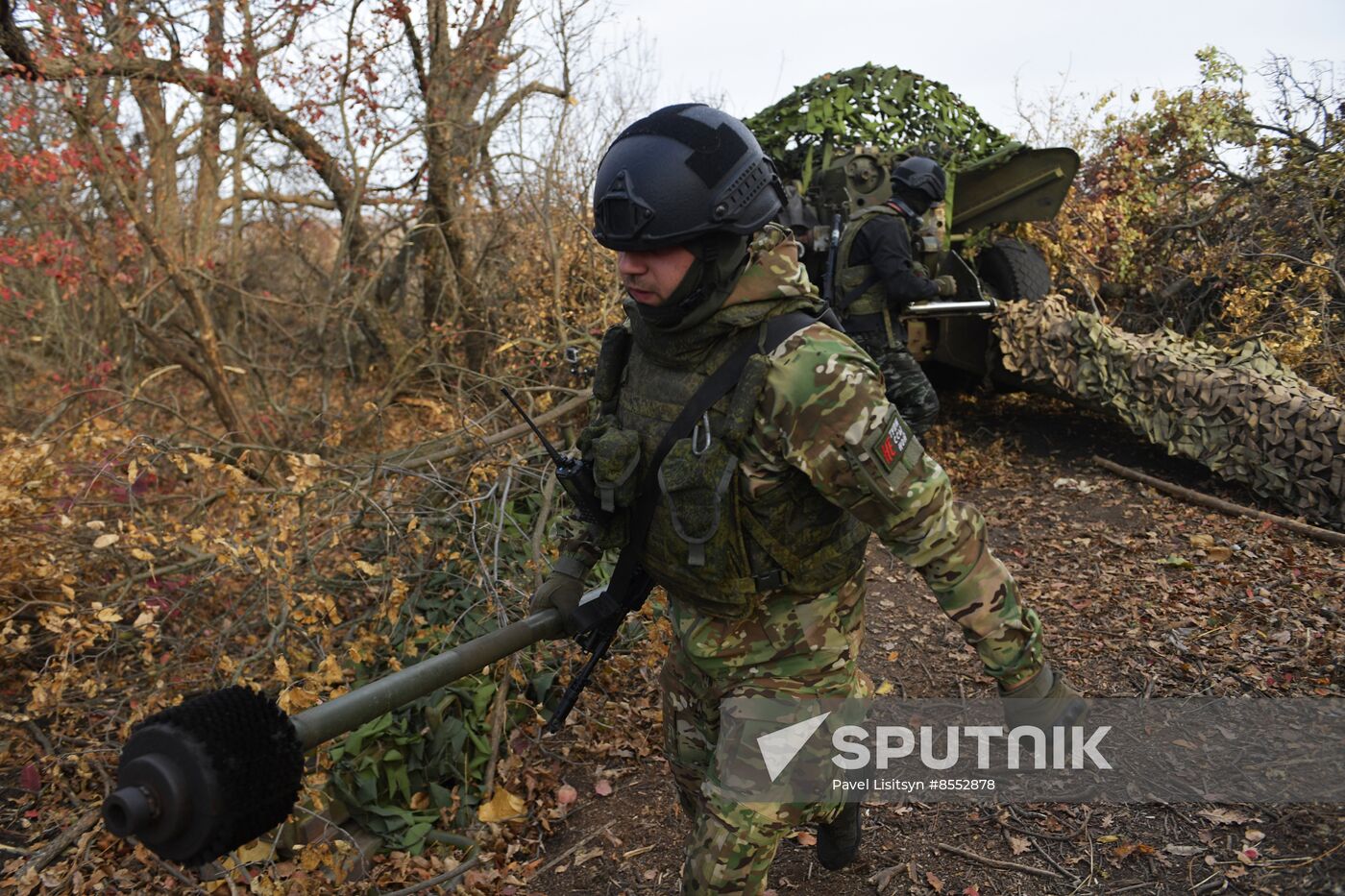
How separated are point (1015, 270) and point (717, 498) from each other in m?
5.67

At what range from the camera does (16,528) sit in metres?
4.00

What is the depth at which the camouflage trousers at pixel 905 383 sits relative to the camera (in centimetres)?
566

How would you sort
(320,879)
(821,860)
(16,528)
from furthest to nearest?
(16,528)
(320,879)
(821,860)

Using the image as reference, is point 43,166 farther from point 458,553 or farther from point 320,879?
point 320,879

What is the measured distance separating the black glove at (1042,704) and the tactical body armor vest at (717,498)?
47 centimetres

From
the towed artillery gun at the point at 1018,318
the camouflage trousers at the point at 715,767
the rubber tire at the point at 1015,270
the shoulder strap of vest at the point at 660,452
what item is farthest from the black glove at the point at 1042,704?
the rubber tire at the point at 1015,270

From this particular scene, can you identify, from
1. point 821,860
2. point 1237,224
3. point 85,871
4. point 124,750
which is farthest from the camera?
Answer: point 1237,224

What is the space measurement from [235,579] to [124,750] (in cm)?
332

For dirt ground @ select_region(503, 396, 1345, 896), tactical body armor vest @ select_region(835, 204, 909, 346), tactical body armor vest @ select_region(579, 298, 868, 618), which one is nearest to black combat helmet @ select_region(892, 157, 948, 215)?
tactical body armor vest @ select_region(835, 204, 909, 346)

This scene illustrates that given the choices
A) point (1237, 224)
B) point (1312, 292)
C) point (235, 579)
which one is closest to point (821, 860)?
point (235, 579)

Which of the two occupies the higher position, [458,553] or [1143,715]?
[458,553]

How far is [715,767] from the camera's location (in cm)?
219

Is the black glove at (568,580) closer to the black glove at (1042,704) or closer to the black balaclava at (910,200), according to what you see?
the black glove at (1042,704)

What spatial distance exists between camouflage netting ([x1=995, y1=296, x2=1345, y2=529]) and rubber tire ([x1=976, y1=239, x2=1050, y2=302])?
0.33 m
